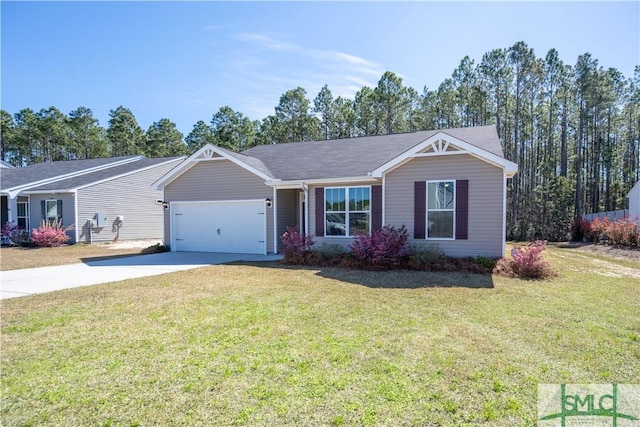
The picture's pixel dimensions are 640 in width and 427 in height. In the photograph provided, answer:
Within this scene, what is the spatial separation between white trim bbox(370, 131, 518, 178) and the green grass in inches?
153

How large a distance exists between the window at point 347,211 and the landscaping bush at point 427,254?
1.92 m

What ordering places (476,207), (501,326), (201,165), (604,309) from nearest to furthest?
(501,326)
(604,309)
(476,207)
(201,165)

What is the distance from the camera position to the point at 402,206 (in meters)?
11.0

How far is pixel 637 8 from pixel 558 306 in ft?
39.8

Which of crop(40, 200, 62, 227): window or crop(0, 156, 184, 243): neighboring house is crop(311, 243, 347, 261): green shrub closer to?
crop(0, 156, 184, 243): neighboring house

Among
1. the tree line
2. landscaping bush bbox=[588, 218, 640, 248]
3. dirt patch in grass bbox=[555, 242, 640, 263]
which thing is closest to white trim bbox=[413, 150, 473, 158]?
dirt patch in grass bbox=[555, 242, 640, 263]

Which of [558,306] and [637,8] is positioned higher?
[637,8]

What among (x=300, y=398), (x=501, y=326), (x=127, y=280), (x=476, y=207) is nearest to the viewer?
(x=300, y=398)

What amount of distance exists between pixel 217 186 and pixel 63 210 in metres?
10.6

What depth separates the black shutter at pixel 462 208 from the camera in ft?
33.7

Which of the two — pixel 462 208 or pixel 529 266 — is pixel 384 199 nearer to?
pixel 462 208

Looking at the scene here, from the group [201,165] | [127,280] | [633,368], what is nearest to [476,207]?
Result: [633,368]

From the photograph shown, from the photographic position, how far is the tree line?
26.0 m

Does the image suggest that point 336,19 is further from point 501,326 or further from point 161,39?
point 501,326
